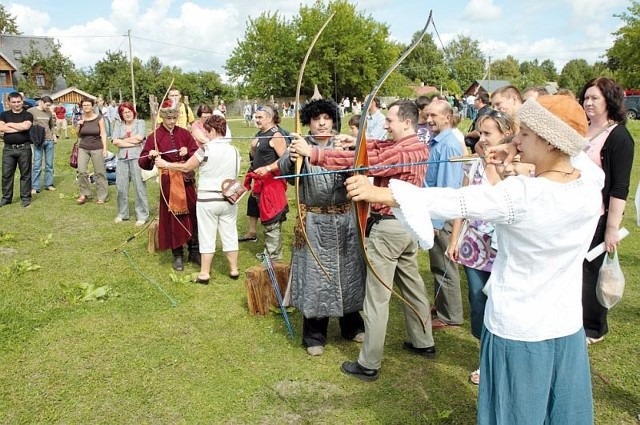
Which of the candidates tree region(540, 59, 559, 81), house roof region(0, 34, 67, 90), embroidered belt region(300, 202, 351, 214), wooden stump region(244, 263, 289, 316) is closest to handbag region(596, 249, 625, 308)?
embroidered belt region(300, 202, 351, 214)

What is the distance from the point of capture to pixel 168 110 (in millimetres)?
5355

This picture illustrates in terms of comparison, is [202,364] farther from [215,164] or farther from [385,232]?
[215,164]

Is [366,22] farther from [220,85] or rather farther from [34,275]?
[220,85]

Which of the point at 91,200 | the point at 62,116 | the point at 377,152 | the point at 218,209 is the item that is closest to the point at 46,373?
the point at 218,209

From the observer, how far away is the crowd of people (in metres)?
1.73

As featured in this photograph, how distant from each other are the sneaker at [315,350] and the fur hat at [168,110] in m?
2.93

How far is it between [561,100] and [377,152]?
1470mm

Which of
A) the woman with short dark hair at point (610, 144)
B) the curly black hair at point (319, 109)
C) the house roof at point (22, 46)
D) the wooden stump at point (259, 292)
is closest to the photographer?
the woman with short dark hair at point (610, 144)

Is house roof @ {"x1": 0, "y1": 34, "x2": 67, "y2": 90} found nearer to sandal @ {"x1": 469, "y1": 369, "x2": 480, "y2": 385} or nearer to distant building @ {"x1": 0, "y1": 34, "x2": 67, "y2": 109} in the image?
distant building @ {"x1": 0, "y1": 34, "x2": 67, "y2": 109}

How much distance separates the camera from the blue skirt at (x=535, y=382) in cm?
189

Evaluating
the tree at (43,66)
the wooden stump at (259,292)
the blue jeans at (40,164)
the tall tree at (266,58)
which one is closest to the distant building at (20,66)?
the tree at (43,66)

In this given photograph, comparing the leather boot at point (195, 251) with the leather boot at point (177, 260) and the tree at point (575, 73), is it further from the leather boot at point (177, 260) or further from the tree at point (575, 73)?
the tree at point (575, 73)

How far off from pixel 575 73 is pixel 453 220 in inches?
3897

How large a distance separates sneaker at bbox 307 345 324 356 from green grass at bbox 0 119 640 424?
45 mm
